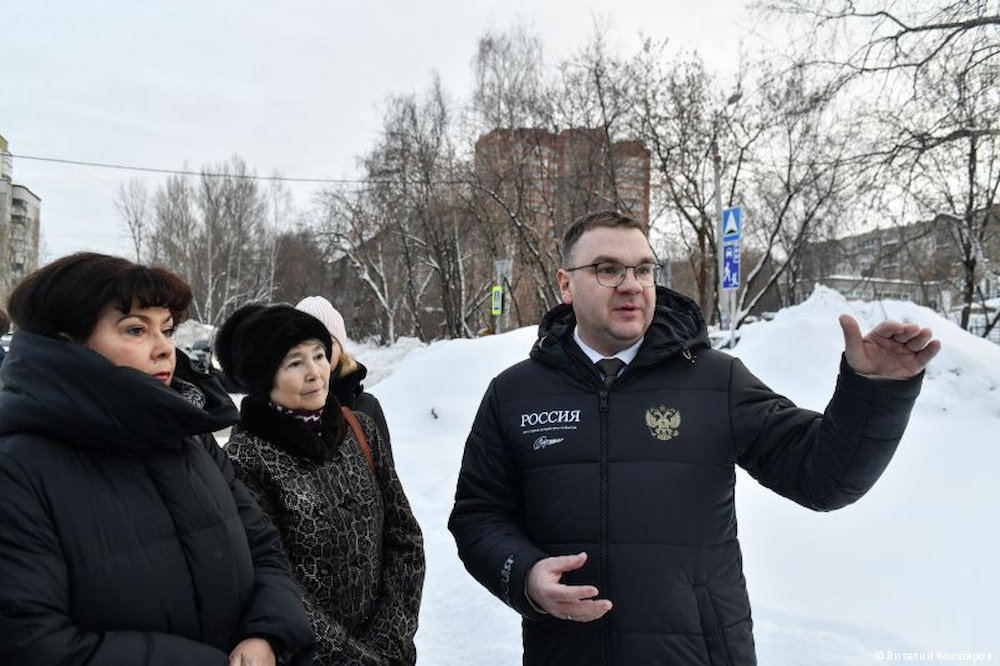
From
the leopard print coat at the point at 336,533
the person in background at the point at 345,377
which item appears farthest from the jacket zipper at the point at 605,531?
the person in background at the point at 345,377

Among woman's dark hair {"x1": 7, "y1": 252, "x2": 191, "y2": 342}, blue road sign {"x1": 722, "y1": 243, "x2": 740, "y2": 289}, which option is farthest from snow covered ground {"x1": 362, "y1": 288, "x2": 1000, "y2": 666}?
blue road sign {"x1": 722, "y1": 243, "x2": 740, "y2": 289}

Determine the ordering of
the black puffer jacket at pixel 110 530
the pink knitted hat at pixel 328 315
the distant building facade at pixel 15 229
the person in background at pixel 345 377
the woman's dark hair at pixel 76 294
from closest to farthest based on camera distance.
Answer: the black puffer jacket at pixel 110 530, the woman's dark hair at pixel 76 294, the person in background at pixel 345 377, the pink knitted hat at pixel 328 315, the distant building facade at pixel 15 229

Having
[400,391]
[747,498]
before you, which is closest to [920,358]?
[747,498]

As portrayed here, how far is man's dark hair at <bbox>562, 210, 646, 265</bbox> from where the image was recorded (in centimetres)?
218

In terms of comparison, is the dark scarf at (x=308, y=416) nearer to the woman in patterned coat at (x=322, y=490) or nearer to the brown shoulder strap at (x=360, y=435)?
the woman in patterned coat at (x=322, y=490)

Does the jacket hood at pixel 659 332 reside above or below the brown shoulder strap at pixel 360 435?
above

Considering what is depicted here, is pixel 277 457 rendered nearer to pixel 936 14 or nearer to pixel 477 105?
pixel 936 14

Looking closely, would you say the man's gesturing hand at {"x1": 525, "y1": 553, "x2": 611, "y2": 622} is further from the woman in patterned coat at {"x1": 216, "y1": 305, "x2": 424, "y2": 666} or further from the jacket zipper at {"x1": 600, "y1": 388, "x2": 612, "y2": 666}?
the woman in patterned coat at {"x1": 216, "y1": 305, "x2": 424, "y2": 666}

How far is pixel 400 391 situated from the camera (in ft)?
35.1

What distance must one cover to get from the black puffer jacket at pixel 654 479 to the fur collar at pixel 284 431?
520 mm

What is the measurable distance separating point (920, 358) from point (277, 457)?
1887 millimetres

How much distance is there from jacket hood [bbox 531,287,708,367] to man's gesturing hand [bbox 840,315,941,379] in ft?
1.54

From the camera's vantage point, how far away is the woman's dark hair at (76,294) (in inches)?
61.8

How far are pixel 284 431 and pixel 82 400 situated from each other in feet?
2.60
